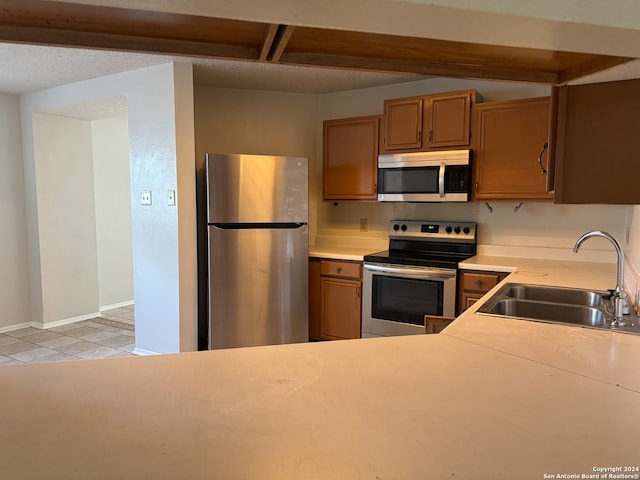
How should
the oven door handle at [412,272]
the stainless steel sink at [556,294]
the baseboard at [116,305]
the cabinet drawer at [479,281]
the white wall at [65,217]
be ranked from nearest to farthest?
the stainless steel sink at [556,294], the cabinet drawer at [479,281], the oven door handle at [412,272], the white wall at [65,217], the baseboard at [116,305]

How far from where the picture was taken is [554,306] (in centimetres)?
187

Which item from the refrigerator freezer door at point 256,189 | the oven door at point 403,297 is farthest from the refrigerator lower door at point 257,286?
the oven door at point 403,297

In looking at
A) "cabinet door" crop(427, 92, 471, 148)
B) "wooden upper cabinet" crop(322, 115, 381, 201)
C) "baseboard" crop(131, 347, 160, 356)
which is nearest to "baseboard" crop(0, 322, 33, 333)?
"baseboard" crop(131, 347, 160, 356)

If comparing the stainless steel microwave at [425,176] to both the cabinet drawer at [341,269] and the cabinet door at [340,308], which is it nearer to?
the cabinet drawer at [341,269]

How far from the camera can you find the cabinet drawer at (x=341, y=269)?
11.2ft

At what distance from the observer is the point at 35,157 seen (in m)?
4.24

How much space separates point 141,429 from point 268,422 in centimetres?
23

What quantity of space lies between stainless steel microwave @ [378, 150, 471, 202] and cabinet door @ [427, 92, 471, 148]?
3.9 inches

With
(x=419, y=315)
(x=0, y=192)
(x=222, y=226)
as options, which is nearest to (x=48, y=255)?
(x=0, y=192)

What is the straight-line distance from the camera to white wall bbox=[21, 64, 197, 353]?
3.19m

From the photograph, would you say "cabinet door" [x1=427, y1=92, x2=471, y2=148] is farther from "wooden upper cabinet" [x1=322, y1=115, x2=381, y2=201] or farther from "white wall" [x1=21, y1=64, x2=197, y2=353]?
"white wall" [x1=21, y1=64, x2=197, y2=353]

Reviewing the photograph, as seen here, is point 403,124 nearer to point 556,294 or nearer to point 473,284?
point 473,284

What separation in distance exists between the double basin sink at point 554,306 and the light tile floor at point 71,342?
3064 millimetres

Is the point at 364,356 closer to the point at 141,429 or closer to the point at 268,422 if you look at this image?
the point at 268,422
